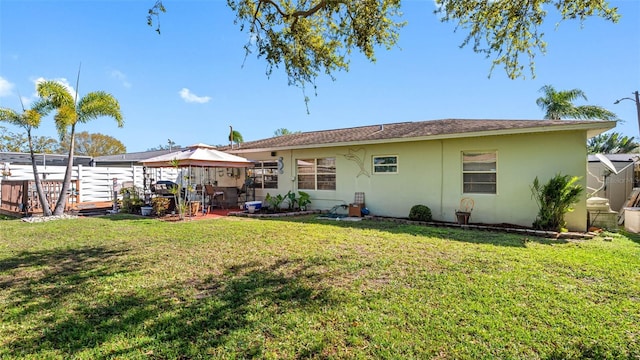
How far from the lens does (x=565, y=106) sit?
22.4 metres

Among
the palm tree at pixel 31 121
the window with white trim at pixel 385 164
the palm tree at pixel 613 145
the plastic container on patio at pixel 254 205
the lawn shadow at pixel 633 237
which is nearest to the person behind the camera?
the lawn shadow at pixel 633 237

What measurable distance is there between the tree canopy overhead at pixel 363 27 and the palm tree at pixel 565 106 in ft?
66.2

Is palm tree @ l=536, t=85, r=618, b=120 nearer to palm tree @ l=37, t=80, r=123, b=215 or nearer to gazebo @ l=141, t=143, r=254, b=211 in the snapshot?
gazebo @ l=141, t=143, r=254, b=211

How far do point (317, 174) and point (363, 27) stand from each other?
270 inches

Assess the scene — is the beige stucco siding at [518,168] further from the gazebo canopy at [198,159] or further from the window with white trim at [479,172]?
the gazebo canopy at [198,159]

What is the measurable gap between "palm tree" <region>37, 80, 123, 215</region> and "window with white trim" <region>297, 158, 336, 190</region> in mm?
7871

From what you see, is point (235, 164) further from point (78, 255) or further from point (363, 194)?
point (78, 255)

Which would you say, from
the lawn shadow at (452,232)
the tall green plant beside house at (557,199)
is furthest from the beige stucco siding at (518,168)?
the lawn shadow at (452,232)

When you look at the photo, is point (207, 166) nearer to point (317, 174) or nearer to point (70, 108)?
point (317, 174)

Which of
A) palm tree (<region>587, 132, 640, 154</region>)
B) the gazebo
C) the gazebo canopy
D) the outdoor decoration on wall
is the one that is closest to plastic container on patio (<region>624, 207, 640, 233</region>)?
the outdoor decoration on wall

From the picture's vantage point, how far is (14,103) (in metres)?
11.3

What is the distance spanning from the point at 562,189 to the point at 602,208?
274 centimetres

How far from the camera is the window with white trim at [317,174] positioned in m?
12.9

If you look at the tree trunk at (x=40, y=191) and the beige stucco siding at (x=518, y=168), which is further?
the tree trunk at (x=40, y=191)
